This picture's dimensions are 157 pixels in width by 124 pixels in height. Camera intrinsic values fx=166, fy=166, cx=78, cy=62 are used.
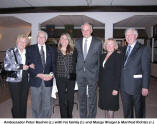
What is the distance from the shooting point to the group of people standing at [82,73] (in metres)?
2.57

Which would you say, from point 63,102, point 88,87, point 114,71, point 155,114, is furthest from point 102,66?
point 155,114

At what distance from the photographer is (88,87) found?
2980 mm

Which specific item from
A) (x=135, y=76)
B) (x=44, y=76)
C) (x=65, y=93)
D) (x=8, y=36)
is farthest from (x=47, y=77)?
(x=8, y=36)

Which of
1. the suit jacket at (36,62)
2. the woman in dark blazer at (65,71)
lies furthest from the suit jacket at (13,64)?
the woman in dark blazer at (65,71)

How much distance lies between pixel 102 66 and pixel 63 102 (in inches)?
37.5

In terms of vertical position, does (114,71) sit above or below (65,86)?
above

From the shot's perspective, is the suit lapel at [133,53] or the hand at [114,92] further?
the hand at [114,92]

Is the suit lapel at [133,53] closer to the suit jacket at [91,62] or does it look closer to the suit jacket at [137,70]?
the suit jacket at [137,70]

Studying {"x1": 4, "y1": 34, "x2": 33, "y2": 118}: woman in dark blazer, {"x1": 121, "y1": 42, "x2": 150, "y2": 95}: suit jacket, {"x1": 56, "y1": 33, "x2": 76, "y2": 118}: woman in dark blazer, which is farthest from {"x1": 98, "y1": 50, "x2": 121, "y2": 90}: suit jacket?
{"x1": 4, "y1": 34, "x2": 33, "y2": 118}: woman in dark blazer

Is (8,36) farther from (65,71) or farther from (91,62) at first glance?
(91,62)

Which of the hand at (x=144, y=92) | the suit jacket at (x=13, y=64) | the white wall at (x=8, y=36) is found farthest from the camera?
the white wall at (x=8, y=36)

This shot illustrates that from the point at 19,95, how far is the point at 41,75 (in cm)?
49

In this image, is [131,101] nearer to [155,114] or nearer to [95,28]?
[155,114]

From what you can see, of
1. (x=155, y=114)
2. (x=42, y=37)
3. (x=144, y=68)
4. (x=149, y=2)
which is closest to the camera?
(x=144, y=68)
